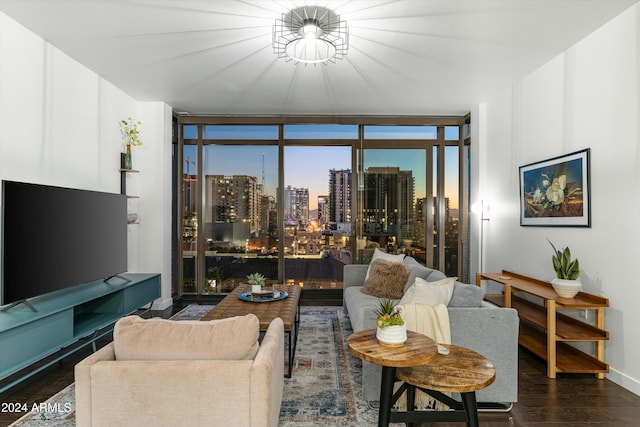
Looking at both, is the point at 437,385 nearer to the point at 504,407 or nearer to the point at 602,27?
the point at 504,407

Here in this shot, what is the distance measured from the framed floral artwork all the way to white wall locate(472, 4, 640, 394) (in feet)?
0.23

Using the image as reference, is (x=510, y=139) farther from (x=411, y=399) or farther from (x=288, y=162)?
(x=411, y=399)

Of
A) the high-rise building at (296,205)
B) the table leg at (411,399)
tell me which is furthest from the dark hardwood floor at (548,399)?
the high-rise building at (296,205)

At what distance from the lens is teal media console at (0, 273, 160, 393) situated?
2.37 m

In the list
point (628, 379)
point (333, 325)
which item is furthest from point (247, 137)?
point (628, 379)

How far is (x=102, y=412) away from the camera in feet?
5.01

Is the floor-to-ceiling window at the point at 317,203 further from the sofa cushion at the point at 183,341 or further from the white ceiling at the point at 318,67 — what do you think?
the sofa cushion at the point at 183,341

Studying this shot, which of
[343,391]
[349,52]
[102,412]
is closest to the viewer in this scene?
[102,412]

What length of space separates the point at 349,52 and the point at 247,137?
8.65 ft

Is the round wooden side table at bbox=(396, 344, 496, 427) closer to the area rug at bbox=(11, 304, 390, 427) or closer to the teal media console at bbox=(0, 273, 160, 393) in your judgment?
the area rug at bbox=(11, 304, 390, 427)

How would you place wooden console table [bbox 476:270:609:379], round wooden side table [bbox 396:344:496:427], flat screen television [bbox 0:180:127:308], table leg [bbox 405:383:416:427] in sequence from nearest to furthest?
1. round wooden side table [bbox 396:344:496:427]
2. table leg [bbox 405:383:416:427]
3. flat screen television [bbox 0:180:127:308]
4. wooden console table [bbox 476:270:609:379]

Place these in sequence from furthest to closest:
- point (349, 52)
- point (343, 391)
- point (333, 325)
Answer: point (333, 325) → point (349, 52) → point (343, 391)

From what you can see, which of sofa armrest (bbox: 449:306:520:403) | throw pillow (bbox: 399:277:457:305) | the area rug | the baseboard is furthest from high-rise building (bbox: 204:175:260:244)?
the baseboard

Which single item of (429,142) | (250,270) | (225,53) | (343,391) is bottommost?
(343,391)
